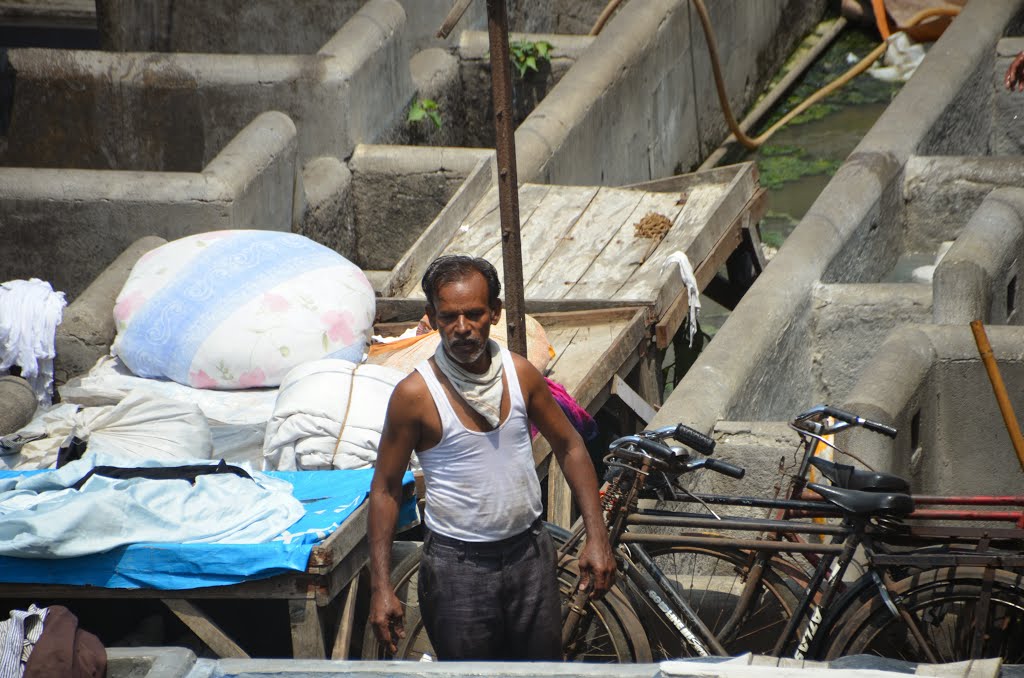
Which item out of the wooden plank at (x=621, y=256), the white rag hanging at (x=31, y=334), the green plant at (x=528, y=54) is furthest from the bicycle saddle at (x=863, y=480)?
the green plant at (x=528, y=54)

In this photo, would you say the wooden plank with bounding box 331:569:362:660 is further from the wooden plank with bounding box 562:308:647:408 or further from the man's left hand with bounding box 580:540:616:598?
the wooden plank with bounding box 562:308:647:408

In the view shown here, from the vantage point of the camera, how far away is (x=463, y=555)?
3.47 metres

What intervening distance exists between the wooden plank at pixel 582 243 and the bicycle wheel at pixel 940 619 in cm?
328

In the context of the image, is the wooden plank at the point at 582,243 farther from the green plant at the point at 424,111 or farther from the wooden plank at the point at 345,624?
the wooden plank at the point at 345,624

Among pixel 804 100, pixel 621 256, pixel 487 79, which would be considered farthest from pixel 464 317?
pixel 804 100

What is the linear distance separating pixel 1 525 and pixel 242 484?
0.77m

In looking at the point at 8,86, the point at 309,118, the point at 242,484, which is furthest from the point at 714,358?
the point at 8,86

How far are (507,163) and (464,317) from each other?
118 cm

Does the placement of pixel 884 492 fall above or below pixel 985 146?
above

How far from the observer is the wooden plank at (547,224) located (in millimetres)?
7203

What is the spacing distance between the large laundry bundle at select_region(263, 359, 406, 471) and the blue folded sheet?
0.69 m

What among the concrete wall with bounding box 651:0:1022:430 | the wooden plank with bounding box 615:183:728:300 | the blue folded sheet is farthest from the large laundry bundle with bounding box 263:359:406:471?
the wooden plank with bounding box 615:183:728:300

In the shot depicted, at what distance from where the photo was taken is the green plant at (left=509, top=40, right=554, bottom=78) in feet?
33.7

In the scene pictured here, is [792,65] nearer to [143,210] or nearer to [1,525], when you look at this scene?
[143,210]
